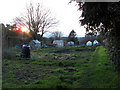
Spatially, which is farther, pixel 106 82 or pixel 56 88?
pixel 106 82

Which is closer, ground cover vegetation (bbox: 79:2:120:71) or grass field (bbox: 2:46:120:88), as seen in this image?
ground cover vegetation (bbox: 79:2:120:71)

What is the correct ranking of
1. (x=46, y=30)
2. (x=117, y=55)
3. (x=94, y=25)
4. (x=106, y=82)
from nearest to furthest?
(x=106, y=82)
(x=94, y=25)
(x=117, y=55)
(x=46, y=30)

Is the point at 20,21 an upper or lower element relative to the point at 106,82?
upper

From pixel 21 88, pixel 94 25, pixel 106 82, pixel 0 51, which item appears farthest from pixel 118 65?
pixel 0 51

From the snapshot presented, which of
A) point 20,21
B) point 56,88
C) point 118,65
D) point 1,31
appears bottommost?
point 56,88

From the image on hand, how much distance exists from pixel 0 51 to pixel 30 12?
34.3 meters

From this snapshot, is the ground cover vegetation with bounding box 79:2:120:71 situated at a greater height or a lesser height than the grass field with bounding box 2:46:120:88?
greater

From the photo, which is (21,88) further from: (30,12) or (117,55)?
(30,12)

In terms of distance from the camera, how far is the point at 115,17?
4875mm

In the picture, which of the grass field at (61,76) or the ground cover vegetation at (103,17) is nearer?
the ground cover vegetation at (103,17)

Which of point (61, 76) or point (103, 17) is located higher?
point (103, 17)

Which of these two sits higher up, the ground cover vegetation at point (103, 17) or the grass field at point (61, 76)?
the ground cover vegetation at point (103, 17)

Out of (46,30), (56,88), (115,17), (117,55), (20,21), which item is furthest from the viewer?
(46,30)

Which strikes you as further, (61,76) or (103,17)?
(61,76)
